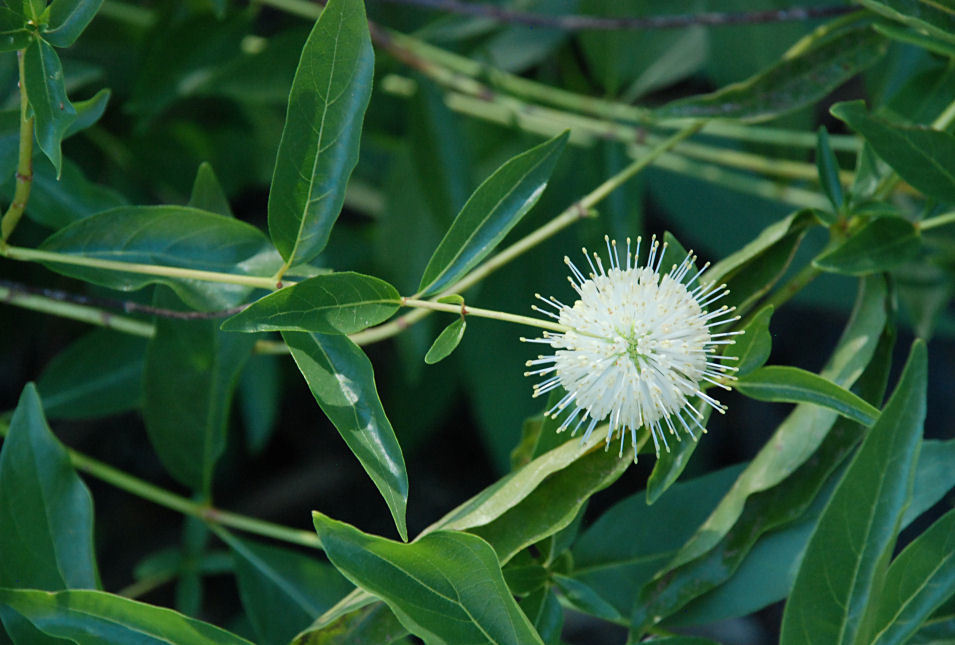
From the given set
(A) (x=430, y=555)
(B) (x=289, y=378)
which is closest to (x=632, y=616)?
(A) (x=430, y=555)

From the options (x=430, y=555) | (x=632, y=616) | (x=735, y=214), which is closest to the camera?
(x=430, y=555)

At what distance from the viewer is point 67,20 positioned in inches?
22.8

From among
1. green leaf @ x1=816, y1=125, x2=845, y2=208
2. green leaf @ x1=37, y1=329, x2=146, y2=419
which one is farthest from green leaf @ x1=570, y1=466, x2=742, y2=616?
green leaf @ x1=37, y1=329, x2=146, y2=419

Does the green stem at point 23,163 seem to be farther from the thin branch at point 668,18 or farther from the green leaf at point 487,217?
the thin branch at point 668,18

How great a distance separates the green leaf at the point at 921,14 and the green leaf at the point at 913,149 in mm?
67

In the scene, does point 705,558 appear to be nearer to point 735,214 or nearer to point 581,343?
point 581,343

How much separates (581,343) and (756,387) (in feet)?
0.42

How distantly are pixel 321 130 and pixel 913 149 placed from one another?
46 cm

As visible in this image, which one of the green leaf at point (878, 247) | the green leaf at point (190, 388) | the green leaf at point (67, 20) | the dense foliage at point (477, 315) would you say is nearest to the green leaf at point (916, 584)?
the dense foliage at point (477, 315)

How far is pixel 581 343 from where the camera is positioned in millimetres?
618

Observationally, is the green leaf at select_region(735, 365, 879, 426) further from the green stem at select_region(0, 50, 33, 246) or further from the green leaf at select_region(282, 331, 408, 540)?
the green stem at select_region(0, 50, 33, 246)

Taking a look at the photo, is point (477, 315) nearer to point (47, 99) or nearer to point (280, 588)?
point (47, 99)

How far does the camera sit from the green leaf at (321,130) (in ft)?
1.90

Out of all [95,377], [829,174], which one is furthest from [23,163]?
[829,174]
